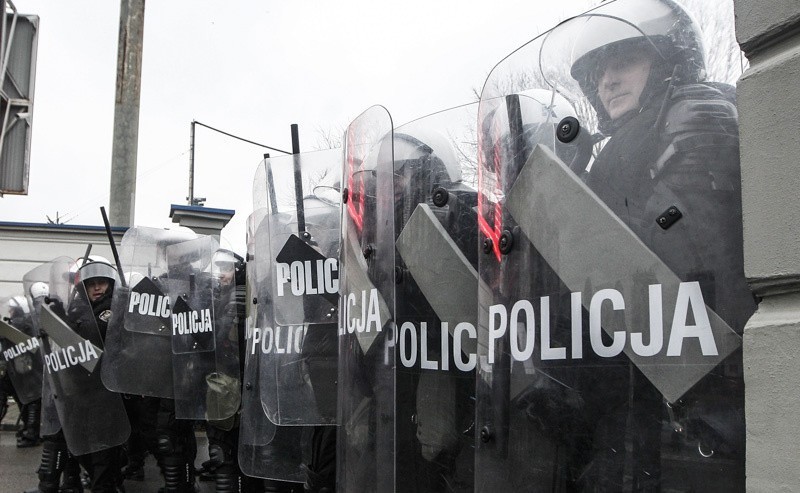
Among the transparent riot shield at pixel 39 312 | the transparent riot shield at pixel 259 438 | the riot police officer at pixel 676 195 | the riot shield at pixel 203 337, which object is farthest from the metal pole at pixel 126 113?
the riot police officer at pixel 676 195

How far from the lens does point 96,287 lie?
6.73m

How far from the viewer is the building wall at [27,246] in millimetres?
13594

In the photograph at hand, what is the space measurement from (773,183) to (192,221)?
32.3 ft

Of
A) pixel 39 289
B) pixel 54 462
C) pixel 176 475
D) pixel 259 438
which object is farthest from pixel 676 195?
pixel 39 289

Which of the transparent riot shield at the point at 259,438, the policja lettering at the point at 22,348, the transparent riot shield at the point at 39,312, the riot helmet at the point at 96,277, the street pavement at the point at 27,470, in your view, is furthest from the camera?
the policja lettering at the point at 22,348

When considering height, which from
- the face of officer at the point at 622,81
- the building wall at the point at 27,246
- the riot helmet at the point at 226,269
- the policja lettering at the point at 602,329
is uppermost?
the building wall at the point at 27,246

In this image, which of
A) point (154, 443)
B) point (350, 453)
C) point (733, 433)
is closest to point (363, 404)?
point (350, 453)

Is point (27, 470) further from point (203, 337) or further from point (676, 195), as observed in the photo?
point (676, 195)

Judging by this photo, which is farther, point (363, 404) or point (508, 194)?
point (363, 404)

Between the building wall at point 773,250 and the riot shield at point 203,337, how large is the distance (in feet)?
13.5

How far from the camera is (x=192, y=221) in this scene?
1072cm

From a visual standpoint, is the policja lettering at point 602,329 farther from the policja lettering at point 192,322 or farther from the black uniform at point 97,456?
the black uniform at point 97,456

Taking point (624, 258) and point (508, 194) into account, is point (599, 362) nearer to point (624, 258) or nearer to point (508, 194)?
point (624, 258)

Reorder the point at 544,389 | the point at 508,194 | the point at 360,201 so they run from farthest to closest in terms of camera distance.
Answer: the point at 360,201, the point at 508,194, the point at 544,389
